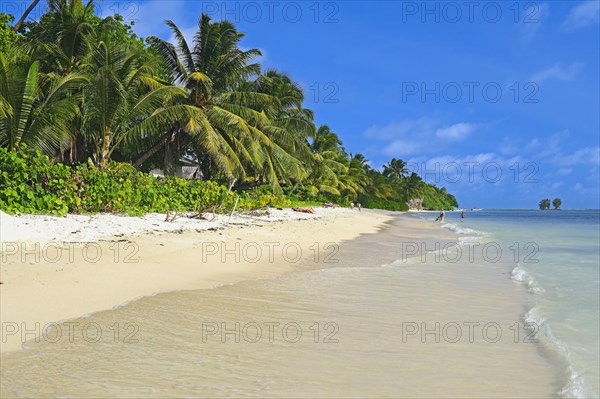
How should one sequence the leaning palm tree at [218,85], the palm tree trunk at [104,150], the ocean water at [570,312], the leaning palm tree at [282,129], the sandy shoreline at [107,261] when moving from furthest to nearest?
the leaning palm tree at [282,129], the leaning palm tree at [218,85], the palm tree trunk at [104,150], the sandy shoreline at [107,261], the ocean water at [570,312]

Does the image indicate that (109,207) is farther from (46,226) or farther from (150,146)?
(150,146)

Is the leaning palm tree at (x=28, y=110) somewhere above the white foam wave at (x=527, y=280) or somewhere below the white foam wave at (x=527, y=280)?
above

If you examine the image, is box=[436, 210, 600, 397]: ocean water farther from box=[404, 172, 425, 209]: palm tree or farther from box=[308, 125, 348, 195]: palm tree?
box=[404, 172, 425, 209]: palm tree

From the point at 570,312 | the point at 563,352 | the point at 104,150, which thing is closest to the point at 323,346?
the point at 563,352

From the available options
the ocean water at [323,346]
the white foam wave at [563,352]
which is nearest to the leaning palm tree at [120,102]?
the ocean water at [323,346]

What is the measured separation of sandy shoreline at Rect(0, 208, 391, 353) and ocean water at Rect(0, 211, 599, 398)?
0.42 m

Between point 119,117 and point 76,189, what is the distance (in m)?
5.37

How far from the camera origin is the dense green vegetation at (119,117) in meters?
13.0

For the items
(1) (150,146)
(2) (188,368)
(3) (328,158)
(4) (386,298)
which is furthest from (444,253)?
(3) (328,158)

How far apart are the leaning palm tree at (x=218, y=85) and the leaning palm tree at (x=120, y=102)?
191 cm

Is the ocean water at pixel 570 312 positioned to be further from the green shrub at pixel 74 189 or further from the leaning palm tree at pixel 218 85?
the leaning palm tree at pixel 218 85

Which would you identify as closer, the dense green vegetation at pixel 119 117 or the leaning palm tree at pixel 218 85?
the dense green vegetation at pixel 119 117

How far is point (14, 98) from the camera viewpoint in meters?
13.4

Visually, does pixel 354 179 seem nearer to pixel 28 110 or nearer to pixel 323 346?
pixel 28 110
